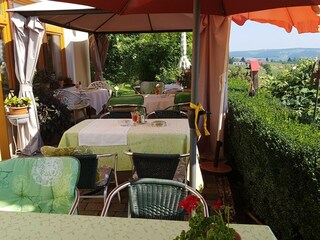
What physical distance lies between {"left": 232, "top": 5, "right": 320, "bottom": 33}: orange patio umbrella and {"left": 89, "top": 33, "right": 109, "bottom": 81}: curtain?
6.31 metres

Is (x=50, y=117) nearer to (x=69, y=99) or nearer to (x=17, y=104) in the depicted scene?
(x=17, y=104)

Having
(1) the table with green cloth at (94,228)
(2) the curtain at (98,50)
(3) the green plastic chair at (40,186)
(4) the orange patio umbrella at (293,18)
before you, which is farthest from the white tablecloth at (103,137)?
(2) the curtain at (98,50)

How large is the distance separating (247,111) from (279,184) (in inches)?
48.6

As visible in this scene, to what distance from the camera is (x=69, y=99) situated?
659 cm

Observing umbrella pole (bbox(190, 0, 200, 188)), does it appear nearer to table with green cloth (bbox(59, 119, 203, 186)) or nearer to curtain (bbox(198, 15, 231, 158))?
table with green cloth (bbox(59, 119, 203, 186))

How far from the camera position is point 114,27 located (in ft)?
→ 22.7

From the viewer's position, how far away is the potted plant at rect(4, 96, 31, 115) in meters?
4.51

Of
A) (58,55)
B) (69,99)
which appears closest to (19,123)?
(69,99)

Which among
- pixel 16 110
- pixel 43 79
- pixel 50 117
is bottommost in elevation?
pixel 50 117

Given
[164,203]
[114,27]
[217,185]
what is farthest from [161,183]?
[114,27]

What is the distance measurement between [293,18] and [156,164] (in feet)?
6.44

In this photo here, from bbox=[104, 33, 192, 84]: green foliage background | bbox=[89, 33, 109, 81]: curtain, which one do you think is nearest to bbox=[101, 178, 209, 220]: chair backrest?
bbox=[89, 33, 109, 81]: curtain

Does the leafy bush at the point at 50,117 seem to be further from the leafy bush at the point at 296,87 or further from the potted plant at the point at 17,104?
the leafy bush at the point at 296,87

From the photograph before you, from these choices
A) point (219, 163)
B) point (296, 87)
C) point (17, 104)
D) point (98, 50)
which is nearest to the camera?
point (219, 163)
